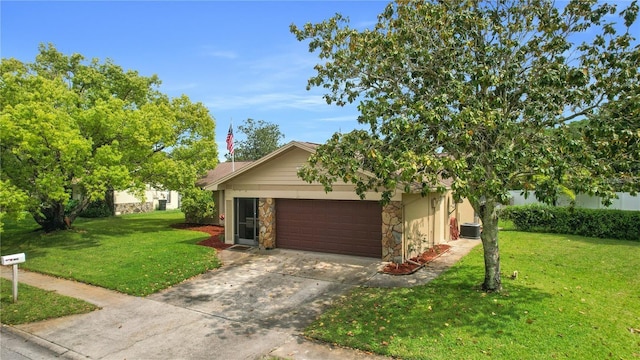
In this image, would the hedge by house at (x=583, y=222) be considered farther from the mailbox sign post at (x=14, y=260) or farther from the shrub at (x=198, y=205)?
the mailbox sign post at (x=14, y=260)

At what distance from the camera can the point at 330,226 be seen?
45.7ft

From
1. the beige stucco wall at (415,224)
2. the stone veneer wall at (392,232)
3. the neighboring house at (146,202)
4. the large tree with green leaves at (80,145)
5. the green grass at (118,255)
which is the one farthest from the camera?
the neighboring house at (146,202)

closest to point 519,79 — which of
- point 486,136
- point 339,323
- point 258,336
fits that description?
point 486,136

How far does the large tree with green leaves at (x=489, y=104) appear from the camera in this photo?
718 centimetres

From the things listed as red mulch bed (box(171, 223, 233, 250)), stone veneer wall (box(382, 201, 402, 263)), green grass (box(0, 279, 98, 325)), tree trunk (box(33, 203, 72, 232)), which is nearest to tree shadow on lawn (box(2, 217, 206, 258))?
tree trunk (box(33, 203, 72, 232))

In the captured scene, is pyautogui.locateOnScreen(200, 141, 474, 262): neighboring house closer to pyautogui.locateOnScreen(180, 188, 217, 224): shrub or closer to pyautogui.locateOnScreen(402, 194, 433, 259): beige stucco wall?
pyautogui.locateOnScreen(402, 194, 433, 259): beige stucco wall

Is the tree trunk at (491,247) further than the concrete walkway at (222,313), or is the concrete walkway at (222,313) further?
the tree trunk at (491,247)

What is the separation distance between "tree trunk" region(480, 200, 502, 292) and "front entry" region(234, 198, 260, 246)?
9.33 meters

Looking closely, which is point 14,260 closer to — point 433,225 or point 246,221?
point 246,221

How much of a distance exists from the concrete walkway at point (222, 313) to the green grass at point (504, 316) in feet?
1.97

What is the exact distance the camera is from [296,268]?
12344 millimetres

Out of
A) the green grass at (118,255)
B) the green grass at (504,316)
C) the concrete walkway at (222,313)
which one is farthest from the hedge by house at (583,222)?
the green grass at (118,255)

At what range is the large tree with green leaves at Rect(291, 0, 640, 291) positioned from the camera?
23.6 feet

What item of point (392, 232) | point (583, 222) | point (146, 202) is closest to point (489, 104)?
point (392, 232)
